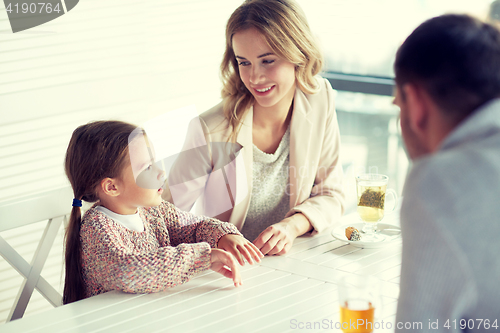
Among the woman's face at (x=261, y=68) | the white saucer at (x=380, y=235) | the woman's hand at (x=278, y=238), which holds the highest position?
the woman's face at (x=261, y=68)

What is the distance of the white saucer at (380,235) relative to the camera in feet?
5.04

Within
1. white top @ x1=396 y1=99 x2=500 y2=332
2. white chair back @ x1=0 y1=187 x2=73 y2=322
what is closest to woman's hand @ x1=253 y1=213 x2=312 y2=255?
white chair back @ x1=0 y1=187 x2=73 y2=322

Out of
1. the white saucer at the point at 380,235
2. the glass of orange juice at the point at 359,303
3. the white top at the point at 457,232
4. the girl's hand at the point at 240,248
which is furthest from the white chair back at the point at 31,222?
the white top at the point at 457,232

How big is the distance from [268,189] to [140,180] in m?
0.66

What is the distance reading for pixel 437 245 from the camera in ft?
2.06

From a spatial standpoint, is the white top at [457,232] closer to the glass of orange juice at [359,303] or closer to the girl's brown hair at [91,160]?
the glass of orange juice at [359,303]

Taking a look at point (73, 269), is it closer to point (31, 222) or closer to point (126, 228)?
point (126, 228)

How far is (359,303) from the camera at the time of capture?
0.99m

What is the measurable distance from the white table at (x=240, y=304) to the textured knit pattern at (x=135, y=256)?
4cm

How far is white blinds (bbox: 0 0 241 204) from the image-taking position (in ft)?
8.63

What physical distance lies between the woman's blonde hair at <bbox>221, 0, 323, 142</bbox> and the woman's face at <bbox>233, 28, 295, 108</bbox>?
3 cm

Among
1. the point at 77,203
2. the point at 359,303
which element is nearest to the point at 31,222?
the point at 77,203

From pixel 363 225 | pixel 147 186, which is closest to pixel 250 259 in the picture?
pixel 147 186

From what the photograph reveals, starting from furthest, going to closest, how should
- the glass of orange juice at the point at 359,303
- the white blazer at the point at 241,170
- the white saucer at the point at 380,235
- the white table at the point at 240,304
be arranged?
the white blazer at the point at 241,170, the white saucer at the point at 380,235, the white table at the point at 240,304, the glass of orange juice at the point at 359,303
